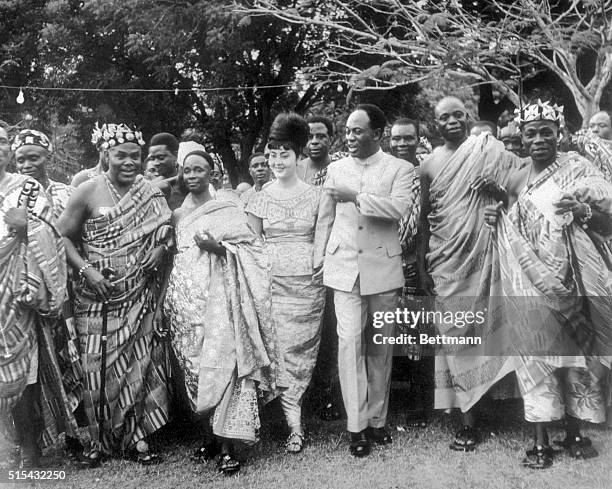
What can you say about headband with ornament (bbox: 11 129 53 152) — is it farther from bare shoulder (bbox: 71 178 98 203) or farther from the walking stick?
the walking stick

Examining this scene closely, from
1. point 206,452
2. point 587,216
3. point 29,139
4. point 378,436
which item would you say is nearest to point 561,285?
point 587,216

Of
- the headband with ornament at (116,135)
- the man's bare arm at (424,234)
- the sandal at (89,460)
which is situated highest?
the headband with ornament at (116,135)

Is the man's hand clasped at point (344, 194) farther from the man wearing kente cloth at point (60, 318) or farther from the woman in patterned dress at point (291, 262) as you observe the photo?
the man wearing kente cloth at point (60, 318)

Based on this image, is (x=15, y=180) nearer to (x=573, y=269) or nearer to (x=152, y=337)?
(x=152, y=337)

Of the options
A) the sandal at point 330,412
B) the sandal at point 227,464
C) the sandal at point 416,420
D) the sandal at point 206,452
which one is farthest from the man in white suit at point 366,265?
the sandal at point 206,452

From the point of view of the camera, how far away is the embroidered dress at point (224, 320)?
3770 millimetres

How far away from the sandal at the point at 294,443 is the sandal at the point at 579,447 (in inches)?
63.5

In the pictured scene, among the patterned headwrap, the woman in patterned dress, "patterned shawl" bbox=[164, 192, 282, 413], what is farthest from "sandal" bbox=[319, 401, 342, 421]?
the patterned headwrap

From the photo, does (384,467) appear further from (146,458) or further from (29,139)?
(29,139)

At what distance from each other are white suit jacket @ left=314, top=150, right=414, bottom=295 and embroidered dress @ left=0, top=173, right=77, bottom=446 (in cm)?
174

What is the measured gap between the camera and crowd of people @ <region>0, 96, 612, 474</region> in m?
3.72

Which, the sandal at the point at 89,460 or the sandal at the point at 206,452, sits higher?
the sandal at the point at 89,460

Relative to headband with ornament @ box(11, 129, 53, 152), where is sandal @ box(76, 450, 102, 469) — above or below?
below

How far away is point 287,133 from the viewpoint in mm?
4367
